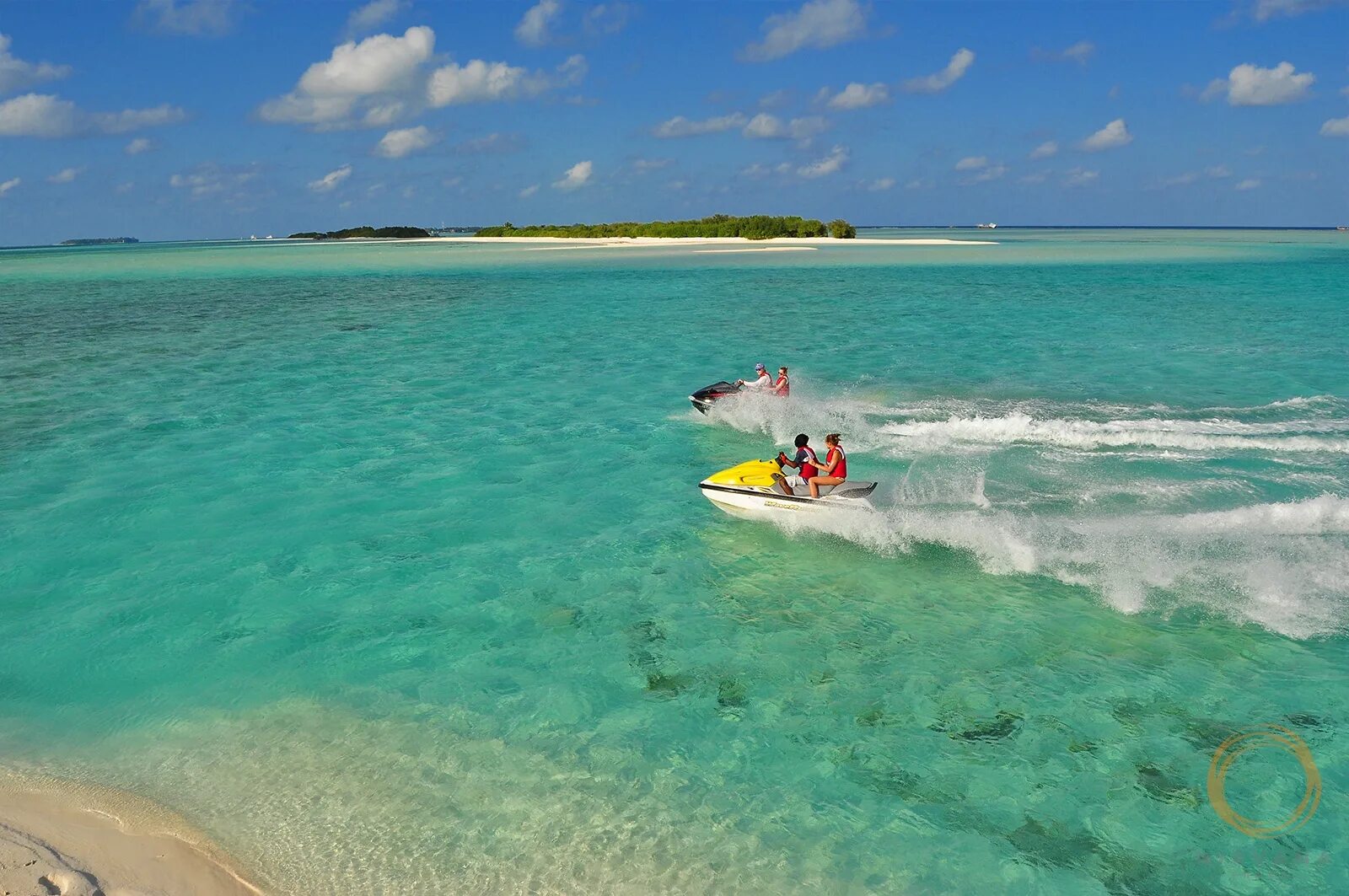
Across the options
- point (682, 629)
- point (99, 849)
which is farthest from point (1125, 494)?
point (99, 849)

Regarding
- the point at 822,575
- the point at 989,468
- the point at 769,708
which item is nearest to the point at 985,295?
the point at 989,468

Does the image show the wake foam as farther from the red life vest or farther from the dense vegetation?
the dense vegetation

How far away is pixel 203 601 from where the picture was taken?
12.8 m

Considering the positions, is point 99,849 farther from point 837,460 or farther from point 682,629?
point 837,460

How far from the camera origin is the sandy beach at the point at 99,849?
700 cm

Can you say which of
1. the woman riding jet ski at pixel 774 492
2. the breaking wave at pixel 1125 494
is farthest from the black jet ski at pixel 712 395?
the woman riding jet ski at pixel 774 492

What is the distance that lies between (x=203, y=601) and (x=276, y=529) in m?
2.79

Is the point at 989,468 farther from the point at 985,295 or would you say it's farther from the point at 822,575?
the point at 985,295

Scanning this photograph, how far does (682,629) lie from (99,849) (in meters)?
6.62

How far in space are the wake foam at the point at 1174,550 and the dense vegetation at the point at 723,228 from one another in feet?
393

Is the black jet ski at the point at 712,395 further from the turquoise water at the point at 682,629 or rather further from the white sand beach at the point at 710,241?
the white sand beach at the point at 710,241

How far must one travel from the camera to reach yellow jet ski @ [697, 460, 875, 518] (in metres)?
14.7

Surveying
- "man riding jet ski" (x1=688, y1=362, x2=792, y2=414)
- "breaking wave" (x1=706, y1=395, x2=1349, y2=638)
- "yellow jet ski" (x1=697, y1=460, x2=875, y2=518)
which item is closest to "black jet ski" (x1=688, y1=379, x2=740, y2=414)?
"man riding jet ski" (x1=688, y1=362, x2=792, y2=414)

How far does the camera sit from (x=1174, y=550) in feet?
45.0
